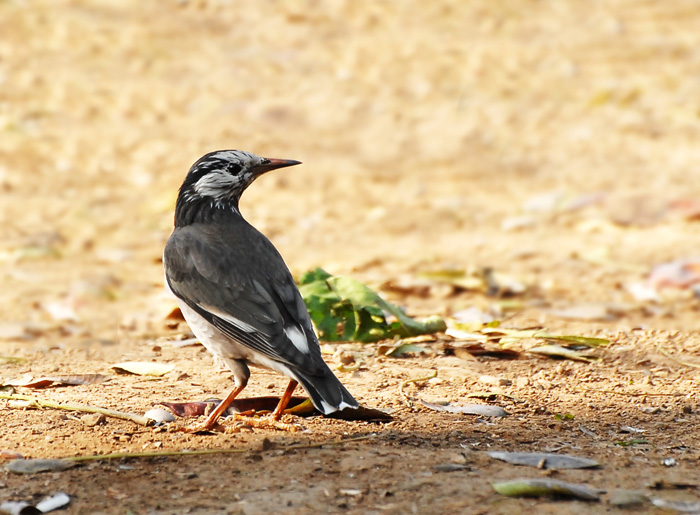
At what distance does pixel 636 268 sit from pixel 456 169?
2991mm

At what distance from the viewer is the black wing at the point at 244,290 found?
434cm

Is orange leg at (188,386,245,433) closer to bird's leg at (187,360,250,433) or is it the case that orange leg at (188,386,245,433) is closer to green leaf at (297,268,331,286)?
bird's leg at (187,360,250,433)

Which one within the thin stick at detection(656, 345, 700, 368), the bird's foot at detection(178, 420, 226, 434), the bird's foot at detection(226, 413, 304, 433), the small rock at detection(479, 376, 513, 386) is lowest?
the thin stick at detection(656, 345, 700, 368)

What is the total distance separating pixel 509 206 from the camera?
970cm

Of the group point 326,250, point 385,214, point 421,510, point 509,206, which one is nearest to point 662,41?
point 509,206

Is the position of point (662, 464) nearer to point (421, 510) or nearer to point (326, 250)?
point (421, 510)

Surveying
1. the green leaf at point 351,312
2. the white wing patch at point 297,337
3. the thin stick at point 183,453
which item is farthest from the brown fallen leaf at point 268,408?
the green leaf at point 351,312

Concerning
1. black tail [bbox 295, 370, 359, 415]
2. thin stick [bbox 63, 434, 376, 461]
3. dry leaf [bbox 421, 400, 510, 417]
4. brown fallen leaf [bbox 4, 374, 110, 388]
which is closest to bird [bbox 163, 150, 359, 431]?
black tail [bbox 295, 370, 359, 415]

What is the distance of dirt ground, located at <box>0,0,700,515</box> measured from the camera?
3.87m

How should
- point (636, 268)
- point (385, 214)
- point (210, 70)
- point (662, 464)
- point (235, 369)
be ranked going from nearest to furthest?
point (662, 464), point (235, 369), point (636, 268), point (385, 214), point (210, 70)

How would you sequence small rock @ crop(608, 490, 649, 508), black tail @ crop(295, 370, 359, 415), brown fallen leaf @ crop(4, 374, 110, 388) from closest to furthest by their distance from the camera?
small rock @ crop(608, 490, 649, 508), black tail @ crop(295, 370, 359, 415), brown fallen leaf @ crop(4, 374, 110, 388)

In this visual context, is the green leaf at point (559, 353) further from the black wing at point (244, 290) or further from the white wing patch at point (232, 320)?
the white wing patch at point (232, 320)

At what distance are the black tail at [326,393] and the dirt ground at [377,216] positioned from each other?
0.14 meters

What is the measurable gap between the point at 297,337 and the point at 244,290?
0.36 meters
